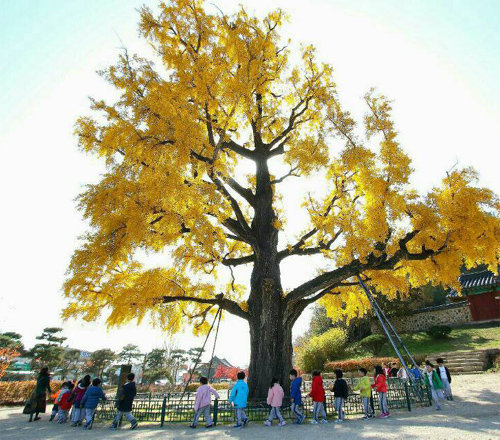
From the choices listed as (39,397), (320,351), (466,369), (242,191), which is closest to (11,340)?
(39,397)

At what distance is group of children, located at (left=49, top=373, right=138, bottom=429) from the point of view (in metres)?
8.08

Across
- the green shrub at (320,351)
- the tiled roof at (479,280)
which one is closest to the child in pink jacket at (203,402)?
the green shrub at (320,351)

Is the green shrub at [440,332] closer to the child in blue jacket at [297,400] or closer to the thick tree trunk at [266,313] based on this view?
the thick tree trunk at [266,313]

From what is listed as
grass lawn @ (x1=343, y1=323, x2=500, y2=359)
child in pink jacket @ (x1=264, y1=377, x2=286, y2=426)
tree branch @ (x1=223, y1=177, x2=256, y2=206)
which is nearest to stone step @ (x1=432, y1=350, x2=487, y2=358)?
grass lawn @ (x1=343, y1=323, x2=500, y2=359)

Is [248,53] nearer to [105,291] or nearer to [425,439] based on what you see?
[105,291]

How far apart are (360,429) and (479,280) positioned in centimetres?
2199

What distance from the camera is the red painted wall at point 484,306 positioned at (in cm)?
2192

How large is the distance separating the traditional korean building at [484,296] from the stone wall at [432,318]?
0.96 meters

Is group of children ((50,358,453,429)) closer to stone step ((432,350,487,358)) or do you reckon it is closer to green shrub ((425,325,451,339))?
stone step ((432,350,487,358))

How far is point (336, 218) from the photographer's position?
10219 mm

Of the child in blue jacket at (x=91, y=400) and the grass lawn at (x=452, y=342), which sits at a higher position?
the grass lawn at (x=452, y=342)

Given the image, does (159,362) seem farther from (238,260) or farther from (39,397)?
(238,260)

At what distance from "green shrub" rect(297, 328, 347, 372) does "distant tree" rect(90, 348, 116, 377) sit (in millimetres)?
21583

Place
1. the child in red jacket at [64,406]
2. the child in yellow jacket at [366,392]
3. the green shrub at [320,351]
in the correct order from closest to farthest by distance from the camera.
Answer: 1. the child in yellow jacket at [366,392]
2. the child in red jacket at [64,406]
3. the green shrub at [320,351]
